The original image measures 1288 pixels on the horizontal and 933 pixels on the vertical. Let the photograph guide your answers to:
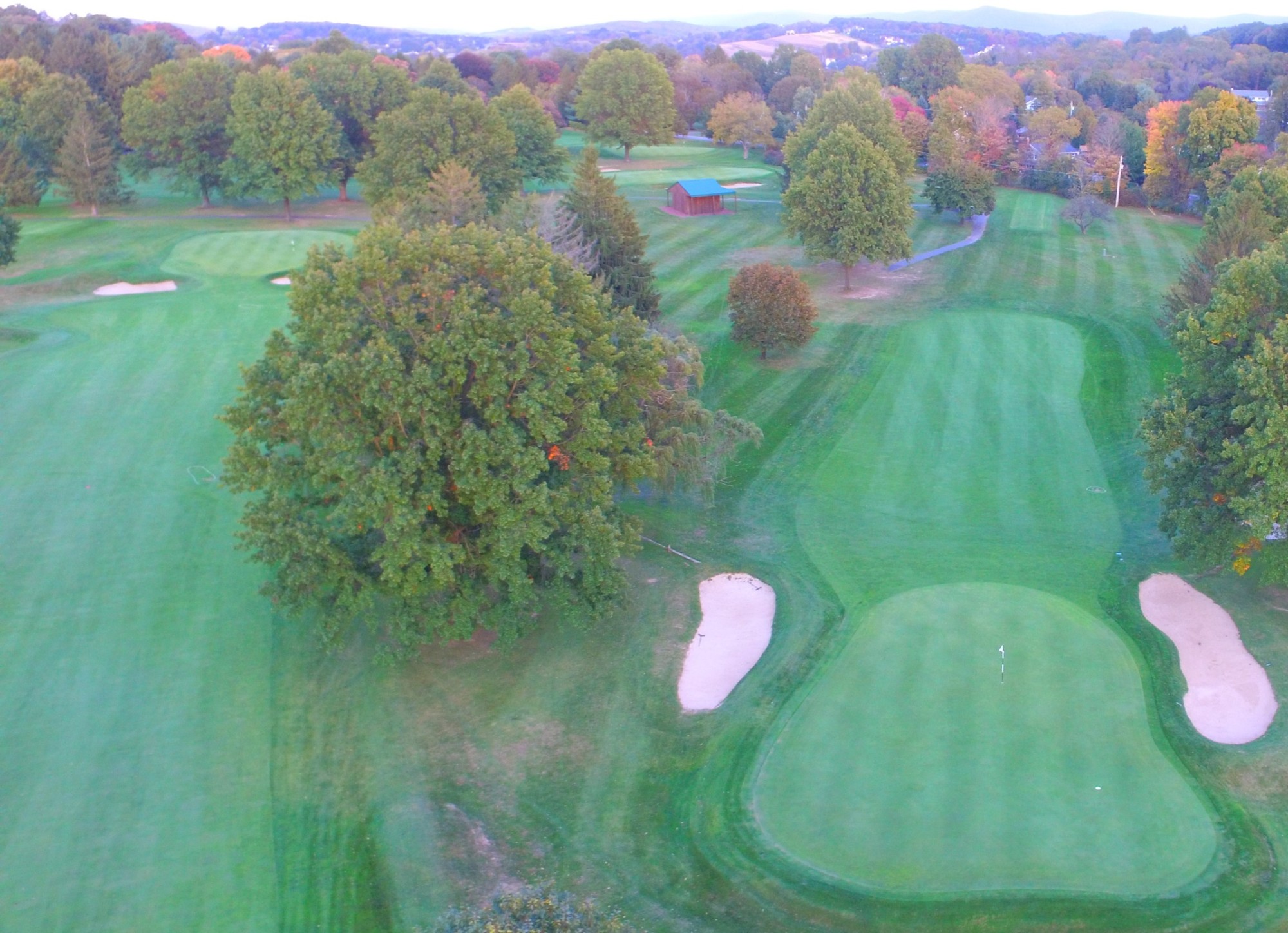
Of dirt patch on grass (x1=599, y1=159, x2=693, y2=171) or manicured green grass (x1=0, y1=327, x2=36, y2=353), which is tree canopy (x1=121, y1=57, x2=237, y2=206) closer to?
manicured green grass (x1=0, y1=327, x2=36, y2=353)

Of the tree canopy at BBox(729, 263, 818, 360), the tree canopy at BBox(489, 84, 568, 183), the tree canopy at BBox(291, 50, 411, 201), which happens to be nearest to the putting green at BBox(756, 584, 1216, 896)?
the tree canopy at BBox(729, 263, 818, 360)

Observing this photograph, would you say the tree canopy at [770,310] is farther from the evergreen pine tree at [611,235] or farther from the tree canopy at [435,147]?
the tree canopy at [435,147]

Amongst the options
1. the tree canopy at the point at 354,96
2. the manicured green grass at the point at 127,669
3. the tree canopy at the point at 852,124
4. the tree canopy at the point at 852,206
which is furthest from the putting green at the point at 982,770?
the tree canopy at the point at 354,96

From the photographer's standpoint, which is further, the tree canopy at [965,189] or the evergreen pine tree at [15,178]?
the tree canopy at [965,189]

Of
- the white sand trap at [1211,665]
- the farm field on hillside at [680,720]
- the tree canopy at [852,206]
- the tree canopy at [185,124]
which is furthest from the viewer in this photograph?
the tree canopy at [185,124]

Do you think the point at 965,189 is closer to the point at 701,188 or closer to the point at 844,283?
the point at 701,188

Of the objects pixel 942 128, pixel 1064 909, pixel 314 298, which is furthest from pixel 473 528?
pixel 942 128

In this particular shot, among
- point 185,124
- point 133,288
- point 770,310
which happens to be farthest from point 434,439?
point 185,124
